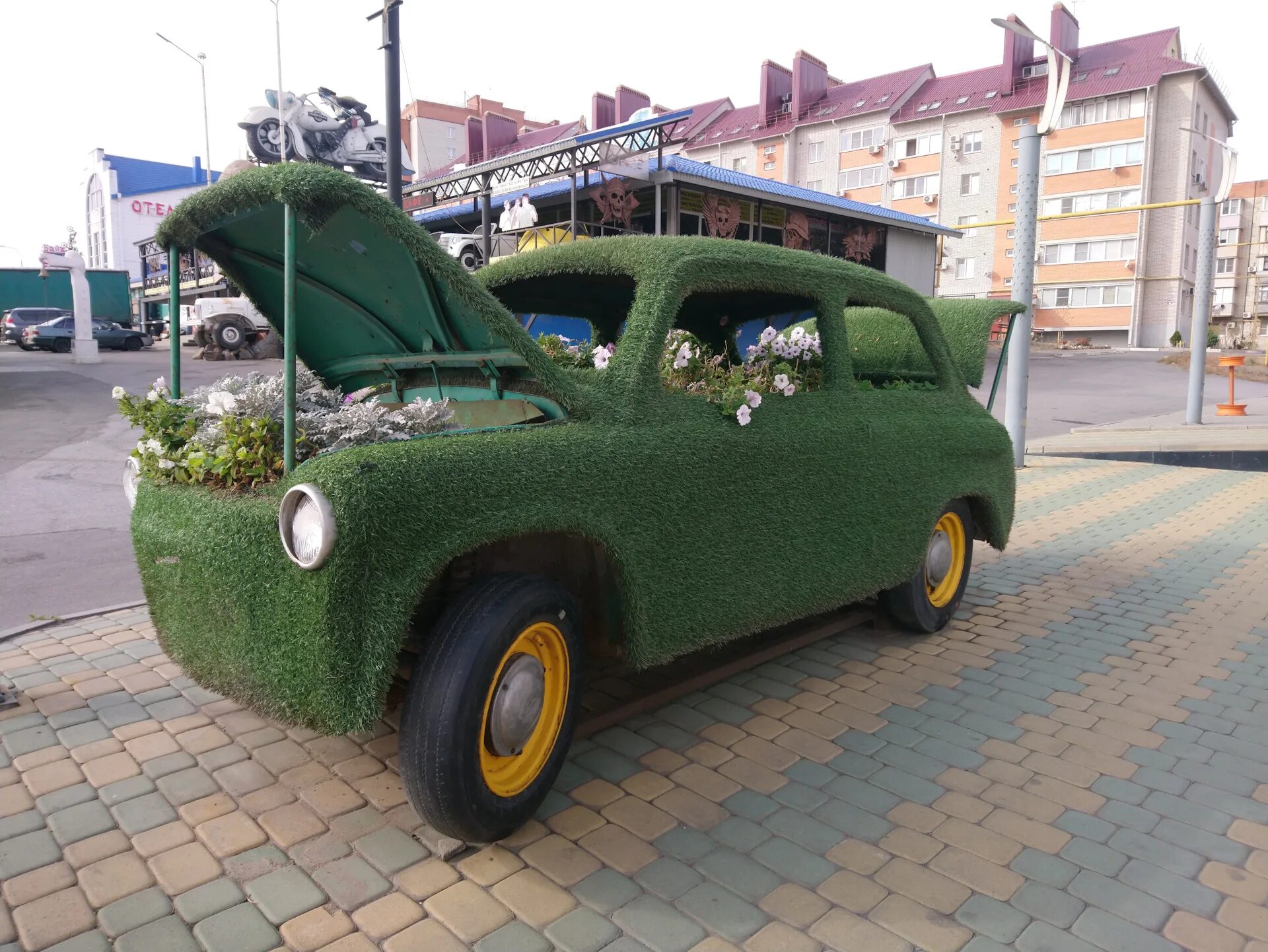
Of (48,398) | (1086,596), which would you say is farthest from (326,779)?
(48,398)

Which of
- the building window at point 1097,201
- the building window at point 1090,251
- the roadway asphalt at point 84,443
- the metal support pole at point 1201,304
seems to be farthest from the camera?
the building window at point 1090,251

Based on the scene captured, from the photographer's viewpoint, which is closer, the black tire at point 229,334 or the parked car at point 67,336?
the black tire at point 229,334

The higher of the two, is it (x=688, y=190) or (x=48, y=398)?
(x=688, y=190)

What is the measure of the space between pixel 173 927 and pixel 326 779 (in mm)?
803

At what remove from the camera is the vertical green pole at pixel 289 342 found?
7.98ft

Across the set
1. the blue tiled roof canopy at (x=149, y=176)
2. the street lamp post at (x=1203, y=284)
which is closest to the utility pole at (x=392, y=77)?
the street lamp post at (x=1203, y=284)

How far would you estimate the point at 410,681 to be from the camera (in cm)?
254

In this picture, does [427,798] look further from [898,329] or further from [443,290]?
[898,329]

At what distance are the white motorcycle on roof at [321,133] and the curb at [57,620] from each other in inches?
828

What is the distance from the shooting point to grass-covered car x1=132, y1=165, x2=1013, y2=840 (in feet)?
7.80

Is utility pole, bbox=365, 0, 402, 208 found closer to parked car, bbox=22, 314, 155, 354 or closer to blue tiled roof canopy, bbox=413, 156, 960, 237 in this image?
blue tiled roof canopy, bbox=413, 156, 960, 237

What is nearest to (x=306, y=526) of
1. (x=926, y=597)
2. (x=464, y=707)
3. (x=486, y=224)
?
(x=464, y=707)

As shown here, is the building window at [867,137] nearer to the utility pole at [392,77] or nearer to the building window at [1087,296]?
the building window at [1087,296]

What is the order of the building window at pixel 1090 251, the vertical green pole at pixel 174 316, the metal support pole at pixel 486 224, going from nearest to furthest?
1. the vertical green pole at pixel 174 316
2. the metal support pole at pixel 486 224
3. the building window at pixel 1090 251
